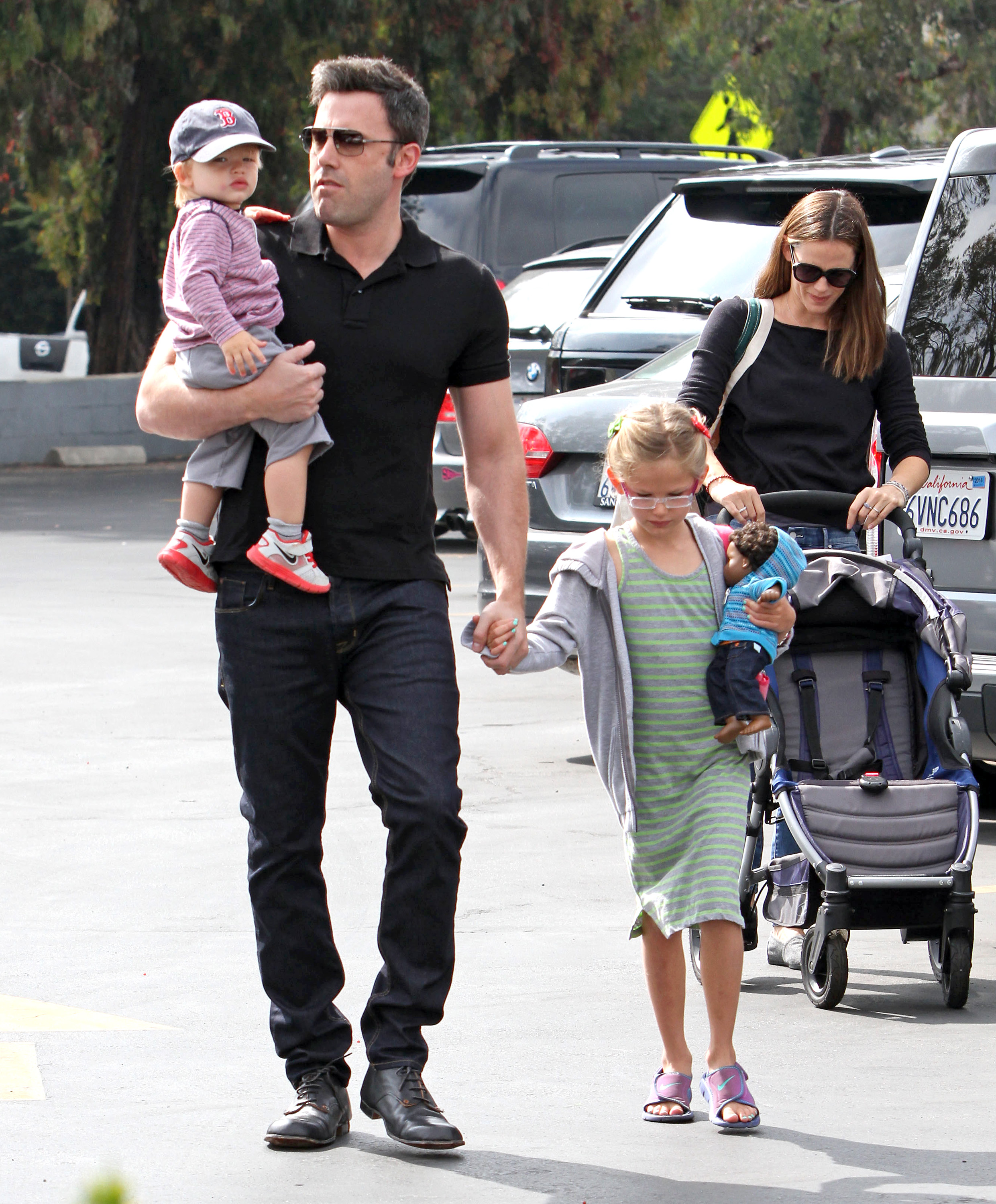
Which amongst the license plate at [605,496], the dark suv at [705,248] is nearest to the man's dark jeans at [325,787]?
the license plate at [605,496]

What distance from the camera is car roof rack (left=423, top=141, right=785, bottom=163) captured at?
15.1 metres

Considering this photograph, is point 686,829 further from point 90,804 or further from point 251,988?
point 90,804

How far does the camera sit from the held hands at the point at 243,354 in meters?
3.98

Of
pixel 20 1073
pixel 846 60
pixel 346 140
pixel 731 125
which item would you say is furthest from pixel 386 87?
pixel 731 125

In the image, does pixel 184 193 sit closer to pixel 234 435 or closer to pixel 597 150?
pixel 234 435

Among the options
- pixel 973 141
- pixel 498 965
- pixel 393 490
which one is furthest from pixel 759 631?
pixel 973 141

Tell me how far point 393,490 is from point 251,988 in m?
1.57

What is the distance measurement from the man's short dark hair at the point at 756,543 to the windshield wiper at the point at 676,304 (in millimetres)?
4535

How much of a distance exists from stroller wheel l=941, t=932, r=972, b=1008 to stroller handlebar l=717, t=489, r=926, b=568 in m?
1.00

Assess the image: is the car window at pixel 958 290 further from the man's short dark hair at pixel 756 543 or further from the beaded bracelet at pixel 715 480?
the man's short dark hair at pixel 756 543

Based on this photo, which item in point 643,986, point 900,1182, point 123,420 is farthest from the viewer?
point 123,420

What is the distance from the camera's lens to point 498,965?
5379 mm

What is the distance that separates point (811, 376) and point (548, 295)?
25.0ft

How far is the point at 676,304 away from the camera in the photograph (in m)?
9.01
